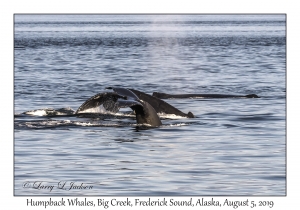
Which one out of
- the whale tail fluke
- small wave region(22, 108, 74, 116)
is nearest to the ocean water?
small wave region(22, 108, 74, 116)

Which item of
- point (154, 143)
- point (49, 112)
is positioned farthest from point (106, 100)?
point (154, 143)

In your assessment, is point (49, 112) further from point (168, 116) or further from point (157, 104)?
point (168, 116)

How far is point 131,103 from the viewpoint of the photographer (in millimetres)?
17984

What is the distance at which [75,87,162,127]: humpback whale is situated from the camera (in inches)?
715

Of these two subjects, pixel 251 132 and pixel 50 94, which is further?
pixel 50 94

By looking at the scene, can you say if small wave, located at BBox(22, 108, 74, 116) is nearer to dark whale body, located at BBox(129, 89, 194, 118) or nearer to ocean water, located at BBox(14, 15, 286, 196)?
ocean water, located at BBox(14, 15, 286, 196)

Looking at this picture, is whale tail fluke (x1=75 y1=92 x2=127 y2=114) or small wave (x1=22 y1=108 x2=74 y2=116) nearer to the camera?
whale tail fluke (x1=75 y1=92 x2=127 y2=114)

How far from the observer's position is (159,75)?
34375mm

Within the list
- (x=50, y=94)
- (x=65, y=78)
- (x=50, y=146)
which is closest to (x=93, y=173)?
(x=50, y=146)

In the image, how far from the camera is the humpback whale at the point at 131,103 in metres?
18.2

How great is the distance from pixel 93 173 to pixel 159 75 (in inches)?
813

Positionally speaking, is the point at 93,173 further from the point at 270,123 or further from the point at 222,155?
the point at 270,123

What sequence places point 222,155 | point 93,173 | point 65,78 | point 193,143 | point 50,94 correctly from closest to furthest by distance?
point 93,173
point 222,155
point 193,143
point 50,94
point 65,78
